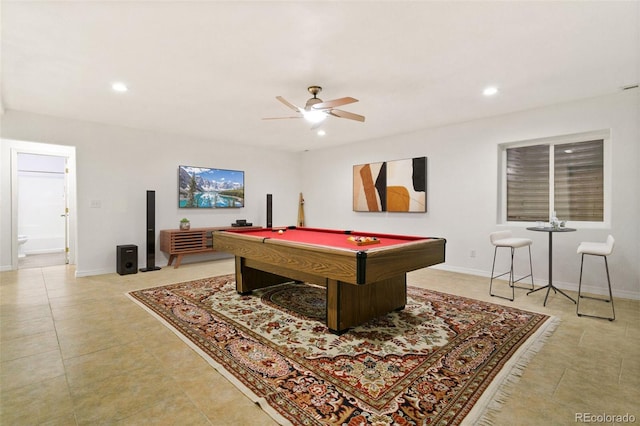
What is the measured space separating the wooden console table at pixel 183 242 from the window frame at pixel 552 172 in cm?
464

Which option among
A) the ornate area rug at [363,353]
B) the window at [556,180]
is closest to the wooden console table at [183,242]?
the ornate area rug at [363,353]

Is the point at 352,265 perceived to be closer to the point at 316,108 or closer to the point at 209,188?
the point at 316,108

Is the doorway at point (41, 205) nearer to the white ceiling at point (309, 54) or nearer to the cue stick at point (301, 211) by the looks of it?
the white ceiling at point (309, 54)

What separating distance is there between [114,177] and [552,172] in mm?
6714

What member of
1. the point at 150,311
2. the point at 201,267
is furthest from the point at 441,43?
the point at 201,267

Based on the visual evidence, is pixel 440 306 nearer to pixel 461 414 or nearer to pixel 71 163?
pixel 461 414

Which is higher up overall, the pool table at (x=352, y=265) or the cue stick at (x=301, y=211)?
the cue stick at (x=301, y=211)

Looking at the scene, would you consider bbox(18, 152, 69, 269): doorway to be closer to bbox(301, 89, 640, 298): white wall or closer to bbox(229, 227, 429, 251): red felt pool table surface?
bbox(229, 227, 429, 251): red felt pool table surface

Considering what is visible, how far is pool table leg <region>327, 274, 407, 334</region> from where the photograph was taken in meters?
2.51

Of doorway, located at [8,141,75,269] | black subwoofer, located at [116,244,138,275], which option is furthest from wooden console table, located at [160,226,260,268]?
doorway, located at [8,141,75,269]

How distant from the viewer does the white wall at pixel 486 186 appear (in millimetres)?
3527

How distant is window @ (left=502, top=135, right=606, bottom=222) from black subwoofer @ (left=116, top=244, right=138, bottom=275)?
586 centimetres

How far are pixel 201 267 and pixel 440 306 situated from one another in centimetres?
400

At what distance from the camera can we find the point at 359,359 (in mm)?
2105
